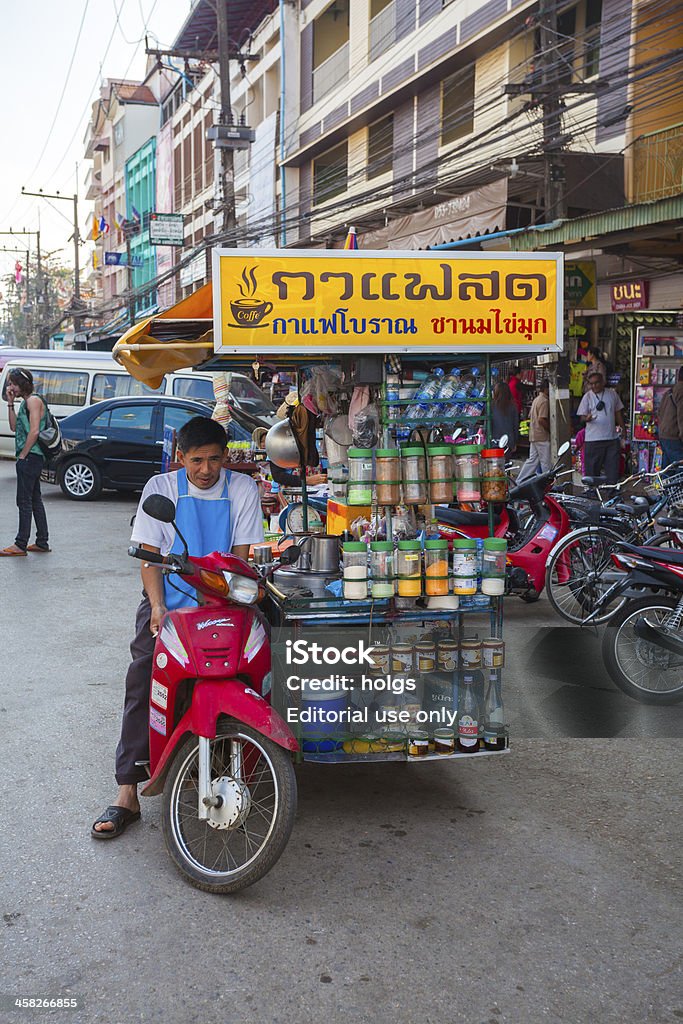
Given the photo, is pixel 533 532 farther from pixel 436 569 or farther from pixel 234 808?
pixel 234 808

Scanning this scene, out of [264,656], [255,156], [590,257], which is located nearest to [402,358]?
[264,656]

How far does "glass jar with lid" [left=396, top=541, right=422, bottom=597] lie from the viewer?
4.06 m

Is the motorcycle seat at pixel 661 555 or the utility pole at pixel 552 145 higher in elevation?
the utility pole at pixel 552 145

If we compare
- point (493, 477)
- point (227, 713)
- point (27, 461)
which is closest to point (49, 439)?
point (27, 461)

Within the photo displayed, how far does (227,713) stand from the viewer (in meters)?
3.46

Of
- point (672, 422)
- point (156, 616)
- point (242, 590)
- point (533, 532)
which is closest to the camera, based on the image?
point (242, 590)

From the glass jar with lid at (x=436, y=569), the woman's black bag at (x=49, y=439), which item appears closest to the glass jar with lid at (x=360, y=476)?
the glass jar with lid at (x=436, y=569)

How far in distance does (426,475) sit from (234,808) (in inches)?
66.9

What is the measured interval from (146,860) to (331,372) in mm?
2707

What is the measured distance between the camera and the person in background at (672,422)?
11930 mm

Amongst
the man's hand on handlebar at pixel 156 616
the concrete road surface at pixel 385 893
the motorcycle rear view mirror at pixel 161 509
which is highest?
the motorcycle rear view mirror at pixel 161 509

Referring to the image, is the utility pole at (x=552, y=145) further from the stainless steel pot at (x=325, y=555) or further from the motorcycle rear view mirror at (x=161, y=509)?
the motorcycle rear view mirror at (x=161, y=509)

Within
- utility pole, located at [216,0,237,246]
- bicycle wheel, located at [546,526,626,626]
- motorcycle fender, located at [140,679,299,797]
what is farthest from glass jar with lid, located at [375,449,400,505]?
utility pole, located at [216,0,237,246]

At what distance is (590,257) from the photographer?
1548 centimetres
